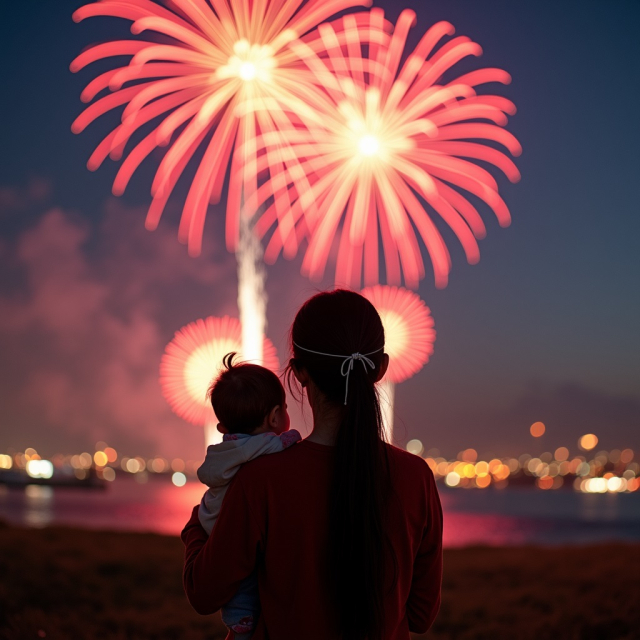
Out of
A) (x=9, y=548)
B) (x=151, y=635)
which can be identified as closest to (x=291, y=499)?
(x=151, y=635)

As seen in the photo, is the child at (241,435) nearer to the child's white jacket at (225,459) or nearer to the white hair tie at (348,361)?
the child's white jacket at (225,459)

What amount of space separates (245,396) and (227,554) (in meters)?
0.56

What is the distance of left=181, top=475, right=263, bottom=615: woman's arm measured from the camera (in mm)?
2174

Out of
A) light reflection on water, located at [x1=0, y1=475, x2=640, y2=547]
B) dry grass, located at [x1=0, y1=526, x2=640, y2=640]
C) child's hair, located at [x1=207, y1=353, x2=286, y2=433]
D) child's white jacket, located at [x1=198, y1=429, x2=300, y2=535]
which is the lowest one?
dry grass, located at [x1=0, y1=526, x2=640, y2=640]

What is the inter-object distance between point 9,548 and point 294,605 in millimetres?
10222

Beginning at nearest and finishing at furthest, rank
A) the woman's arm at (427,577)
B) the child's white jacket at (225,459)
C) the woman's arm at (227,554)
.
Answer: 1. the woman's arm at (227,554)
2. the child's white jacket at (225,459)
3. the woman's arm at (427,577)

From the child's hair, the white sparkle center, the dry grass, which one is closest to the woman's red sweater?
the child's hair

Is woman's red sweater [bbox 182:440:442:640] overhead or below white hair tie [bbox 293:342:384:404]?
below

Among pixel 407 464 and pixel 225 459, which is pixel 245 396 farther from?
pixel 407 464

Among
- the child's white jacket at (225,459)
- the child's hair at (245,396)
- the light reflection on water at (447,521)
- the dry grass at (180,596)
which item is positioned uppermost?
the light reflection on water at (447,521)

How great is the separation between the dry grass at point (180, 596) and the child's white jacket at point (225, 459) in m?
5.46

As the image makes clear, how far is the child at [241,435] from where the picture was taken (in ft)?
7.53

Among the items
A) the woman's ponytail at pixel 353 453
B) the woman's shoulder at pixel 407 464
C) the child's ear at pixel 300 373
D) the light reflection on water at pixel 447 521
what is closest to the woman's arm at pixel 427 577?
the woman's shoulder at pixel 407 464

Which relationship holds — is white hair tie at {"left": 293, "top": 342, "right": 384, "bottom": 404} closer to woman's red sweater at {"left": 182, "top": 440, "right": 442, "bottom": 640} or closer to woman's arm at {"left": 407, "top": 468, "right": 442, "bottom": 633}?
woman's red sweater at {"left": 182, "top": 440, "right": 442, "bottom": 640}
